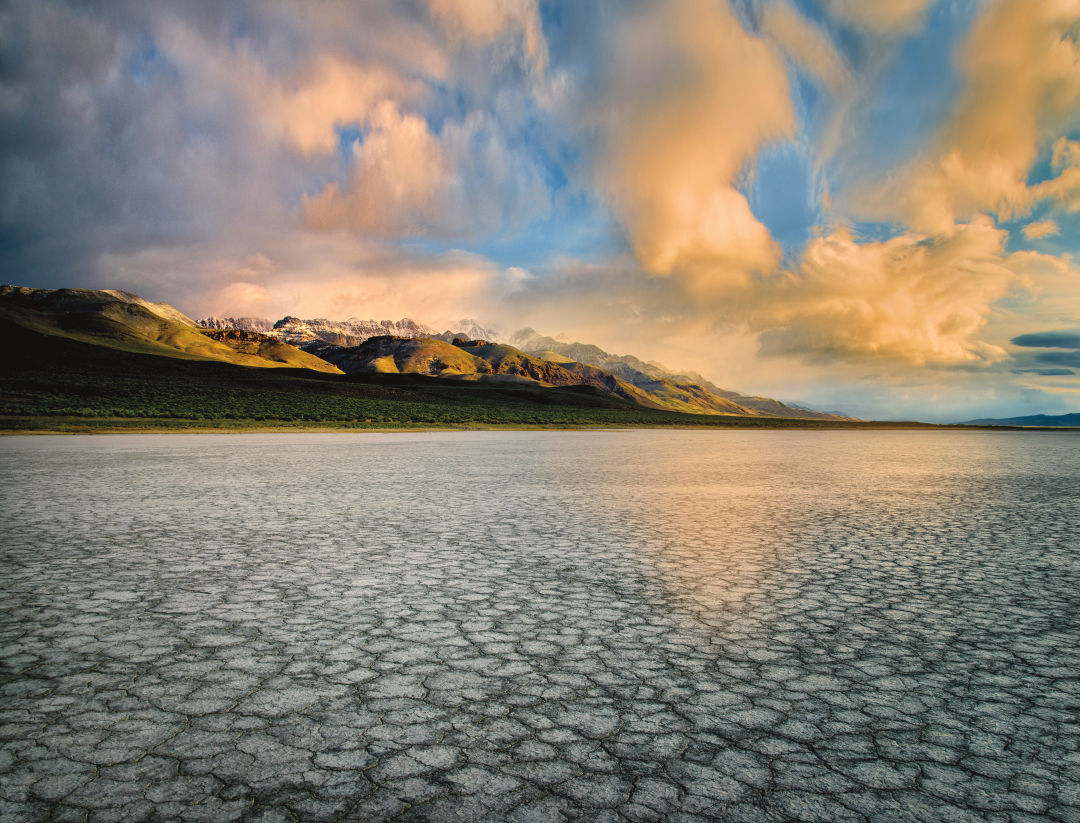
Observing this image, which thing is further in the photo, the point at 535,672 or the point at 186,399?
the point at 186,399

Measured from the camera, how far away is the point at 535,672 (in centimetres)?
445

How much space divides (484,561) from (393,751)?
15.3 feet

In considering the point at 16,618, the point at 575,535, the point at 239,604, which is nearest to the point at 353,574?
the point at 239,604

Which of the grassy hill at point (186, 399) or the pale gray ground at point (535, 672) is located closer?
the pale gray ground at point (535, 672)

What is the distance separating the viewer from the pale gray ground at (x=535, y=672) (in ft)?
10.0

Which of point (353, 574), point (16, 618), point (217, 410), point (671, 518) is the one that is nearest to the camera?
point (16, 618)

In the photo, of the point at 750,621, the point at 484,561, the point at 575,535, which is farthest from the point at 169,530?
the point at 750,621

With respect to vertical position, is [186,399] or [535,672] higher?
[186,399]

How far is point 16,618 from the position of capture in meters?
5.63

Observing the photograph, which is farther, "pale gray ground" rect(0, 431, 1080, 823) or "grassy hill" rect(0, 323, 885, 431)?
"grassy hill" rect(0, 323, 885, 431)

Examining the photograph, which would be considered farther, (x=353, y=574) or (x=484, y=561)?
(x=484, y=561)

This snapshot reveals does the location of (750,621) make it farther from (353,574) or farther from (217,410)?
(217,410)

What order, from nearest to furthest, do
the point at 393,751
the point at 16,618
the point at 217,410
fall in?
the point at 393,751 → the point at 16,618 → the point at 217,410

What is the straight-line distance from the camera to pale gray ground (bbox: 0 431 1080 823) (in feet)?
10.0
